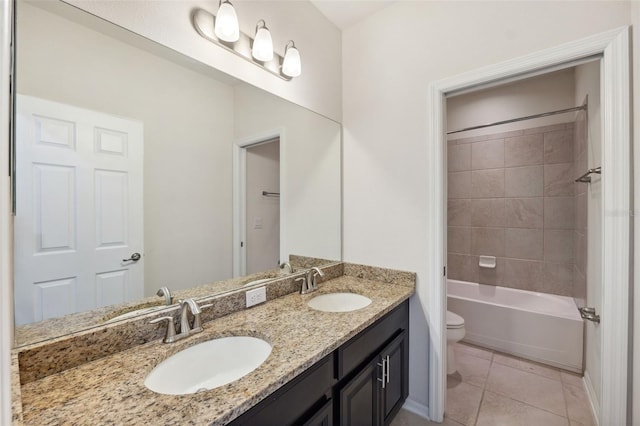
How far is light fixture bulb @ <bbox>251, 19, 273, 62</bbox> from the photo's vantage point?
4.73 ft

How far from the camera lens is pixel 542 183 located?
8.97ft

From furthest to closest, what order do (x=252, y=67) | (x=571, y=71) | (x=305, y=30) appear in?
(x=571, y=71)
(x=305, y=30)
(x=252, y=67)

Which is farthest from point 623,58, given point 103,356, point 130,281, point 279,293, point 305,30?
point 103,356

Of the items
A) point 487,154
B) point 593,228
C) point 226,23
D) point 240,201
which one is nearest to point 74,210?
point 240,201

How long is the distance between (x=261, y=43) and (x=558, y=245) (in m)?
3.06

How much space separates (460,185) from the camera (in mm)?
3203

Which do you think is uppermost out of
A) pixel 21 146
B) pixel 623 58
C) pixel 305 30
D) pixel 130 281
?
pixel 305 30

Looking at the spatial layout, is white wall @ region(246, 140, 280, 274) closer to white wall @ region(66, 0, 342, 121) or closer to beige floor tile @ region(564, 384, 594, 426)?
white wall @ region(66, 0, 342, 121)

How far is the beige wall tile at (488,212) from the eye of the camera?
9.73 feet

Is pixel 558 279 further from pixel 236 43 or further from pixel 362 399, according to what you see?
pixel 236 43

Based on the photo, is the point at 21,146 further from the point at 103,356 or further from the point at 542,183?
the point at 542,183

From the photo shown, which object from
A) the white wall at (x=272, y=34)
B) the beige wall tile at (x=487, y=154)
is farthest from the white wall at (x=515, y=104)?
the white wall at (x=272, y=34)

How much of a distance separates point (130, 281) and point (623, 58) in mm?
2243

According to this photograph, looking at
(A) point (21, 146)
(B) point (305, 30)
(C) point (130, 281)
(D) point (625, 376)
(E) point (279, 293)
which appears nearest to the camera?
(A) point (21, 146)
